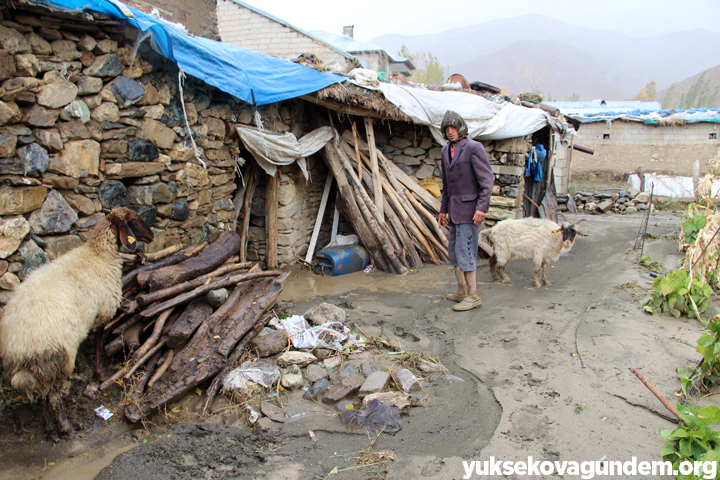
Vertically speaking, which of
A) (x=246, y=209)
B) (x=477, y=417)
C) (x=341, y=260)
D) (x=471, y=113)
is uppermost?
(x=471, y=113)

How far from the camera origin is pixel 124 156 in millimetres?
3939

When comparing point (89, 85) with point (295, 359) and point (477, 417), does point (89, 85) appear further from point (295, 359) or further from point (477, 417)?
point (477, 417)

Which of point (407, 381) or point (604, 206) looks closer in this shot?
point (407, 381)

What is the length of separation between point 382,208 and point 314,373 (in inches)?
151

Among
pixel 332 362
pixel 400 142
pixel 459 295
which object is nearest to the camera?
pixel 332 362

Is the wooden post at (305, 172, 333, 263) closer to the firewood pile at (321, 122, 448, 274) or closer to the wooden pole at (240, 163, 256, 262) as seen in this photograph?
the firewood pile at (321, 122, 448, 274)

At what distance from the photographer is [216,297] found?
3768 mm

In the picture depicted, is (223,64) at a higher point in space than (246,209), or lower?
higher

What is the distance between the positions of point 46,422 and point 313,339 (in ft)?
6.67

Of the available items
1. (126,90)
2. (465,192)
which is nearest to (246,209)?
(126,90)

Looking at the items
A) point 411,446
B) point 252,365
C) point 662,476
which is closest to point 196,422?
point 252,365

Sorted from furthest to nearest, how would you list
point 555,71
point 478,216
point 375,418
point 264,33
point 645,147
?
point 555,71 < point 645,147 < point 264,33 < point 478,216 < point 375,418

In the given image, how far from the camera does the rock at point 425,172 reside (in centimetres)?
786

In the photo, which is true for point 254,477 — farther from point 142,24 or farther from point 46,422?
point 142,24
